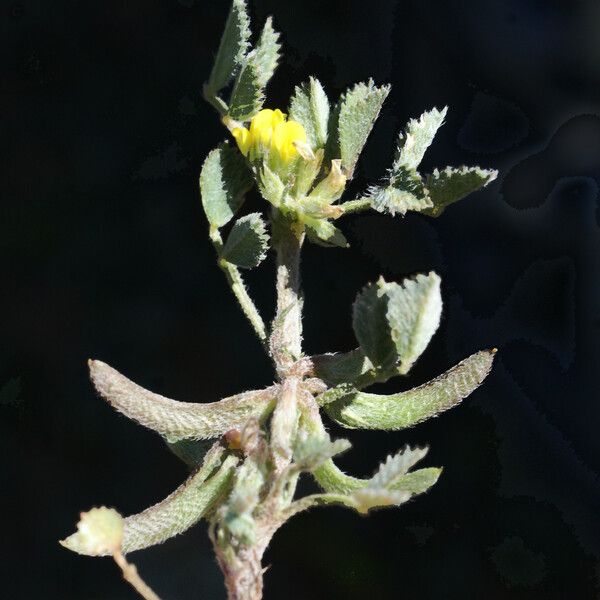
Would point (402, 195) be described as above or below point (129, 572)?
above

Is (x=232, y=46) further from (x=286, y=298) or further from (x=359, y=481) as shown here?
(x=359, y=481)

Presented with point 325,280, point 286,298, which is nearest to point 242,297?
point 286,298

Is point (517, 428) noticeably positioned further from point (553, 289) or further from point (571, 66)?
point (571, 66)

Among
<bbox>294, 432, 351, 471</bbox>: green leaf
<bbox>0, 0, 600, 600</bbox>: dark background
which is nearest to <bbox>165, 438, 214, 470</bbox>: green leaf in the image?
<bbox>294, 432, 351, 471</bbox>: green leaf

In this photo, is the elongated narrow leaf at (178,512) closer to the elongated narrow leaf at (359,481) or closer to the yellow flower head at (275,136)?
the elongated narrow leaf at (359,481)

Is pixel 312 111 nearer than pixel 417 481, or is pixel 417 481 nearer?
pixel 417 481

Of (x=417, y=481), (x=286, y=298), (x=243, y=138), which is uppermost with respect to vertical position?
(x=243, y=138)

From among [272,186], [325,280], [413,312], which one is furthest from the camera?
[325,280]

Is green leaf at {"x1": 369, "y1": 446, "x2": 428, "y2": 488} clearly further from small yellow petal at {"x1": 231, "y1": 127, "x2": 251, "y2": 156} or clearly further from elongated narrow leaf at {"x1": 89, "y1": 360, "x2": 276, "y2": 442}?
small yellow petal at {"x1": 231, "y1": 127, "x2": 251, "y2": 156}
